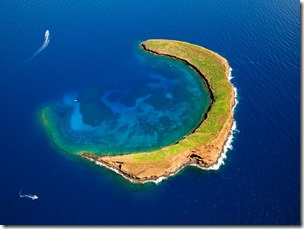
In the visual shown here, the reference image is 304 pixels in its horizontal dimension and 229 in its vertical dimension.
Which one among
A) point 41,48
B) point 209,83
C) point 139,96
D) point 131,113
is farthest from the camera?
point 41,48

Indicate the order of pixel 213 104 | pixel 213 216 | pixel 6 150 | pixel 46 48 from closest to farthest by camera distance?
pixel 213 216, pixel 6 150, pixel 213 104, pixel 46 48

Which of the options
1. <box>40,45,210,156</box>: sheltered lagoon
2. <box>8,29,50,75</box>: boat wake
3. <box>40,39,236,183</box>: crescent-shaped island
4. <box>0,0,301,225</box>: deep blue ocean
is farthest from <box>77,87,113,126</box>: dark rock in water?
<box>8,29,50,75</box>: boat wake

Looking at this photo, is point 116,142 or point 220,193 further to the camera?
point 116,142

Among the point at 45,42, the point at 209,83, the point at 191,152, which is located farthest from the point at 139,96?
the point at 45,42

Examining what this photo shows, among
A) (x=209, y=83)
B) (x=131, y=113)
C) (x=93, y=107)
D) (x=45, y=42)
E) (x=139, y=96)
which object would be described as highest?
(x=209, y=83)

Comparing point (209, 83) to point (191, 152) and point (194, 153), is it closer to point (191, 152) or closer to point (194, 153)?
point (191, 152)

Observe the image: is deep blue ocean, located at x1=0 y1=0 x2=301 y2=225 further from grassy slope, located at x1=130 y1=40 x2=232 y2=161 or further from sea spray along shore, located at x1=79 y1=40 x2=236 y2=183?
grassy slope, located at x1=130 y1=40 x2=232 y2=161

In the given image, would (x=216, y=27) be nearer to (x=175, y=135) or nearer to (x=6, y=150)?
(x=175, y=135)

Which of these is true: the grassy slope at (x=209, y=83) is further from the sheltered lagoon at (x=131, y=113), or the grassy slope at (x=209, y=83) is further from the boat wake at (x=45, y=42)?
the boat wake at (x=45, y=42)

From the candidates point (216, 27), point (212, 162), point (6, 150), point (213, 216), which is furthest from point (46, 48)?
point (213, 216)
